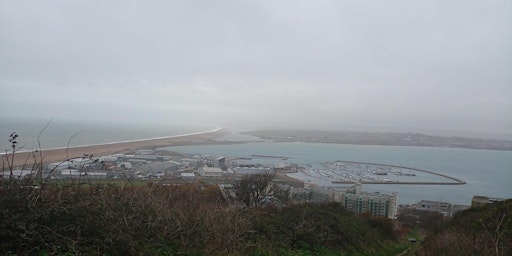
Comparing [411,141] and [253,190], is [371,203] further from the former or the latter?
[411,141]

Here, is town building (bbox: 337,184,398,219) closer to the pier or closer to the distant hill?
the pier

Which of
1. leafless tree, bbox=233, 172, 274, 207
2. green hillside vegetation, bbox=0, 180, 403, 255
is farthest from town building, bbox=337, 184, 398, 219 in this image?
green hillside vegetation, bbox=0, 180, 403, 255

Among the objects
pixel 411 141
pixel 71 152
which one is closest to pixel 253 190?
pixel 71 152

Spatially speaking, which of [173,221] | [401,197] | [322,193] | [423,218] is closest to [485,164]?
[401,197]

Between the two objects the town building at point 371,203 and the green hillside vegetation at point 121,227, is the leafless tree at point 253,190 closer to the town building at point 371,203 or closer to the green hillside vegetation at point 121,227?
the green hillside vegetation at point 121,227

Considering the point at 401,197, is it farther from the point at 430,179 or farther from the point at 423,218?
the point at 430,179

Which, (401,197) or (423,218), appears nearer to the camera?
(423,218)


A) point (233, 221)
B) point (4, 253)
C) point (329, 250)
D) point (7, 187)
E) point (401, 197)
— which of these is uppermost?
point (7, 187)

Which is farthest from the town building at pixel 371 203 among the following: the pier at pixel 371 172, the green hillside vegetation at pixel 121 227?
the green hillside vegetation at pixel 121 227

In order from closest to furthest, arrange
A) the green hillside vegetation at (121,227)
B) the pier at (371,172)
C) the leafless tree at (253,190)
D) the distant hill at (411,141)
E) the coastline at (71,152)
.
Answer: the green hillside vegetation at (121,227), the coastline at (71,152), the leafless tree at (253,190), the pier at (371,172), the distant hill at (411,141)
